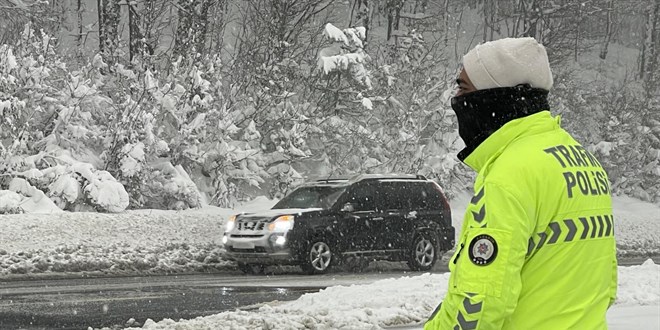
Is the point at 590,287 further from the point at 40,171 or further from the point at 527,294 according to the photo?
the point at 40,171

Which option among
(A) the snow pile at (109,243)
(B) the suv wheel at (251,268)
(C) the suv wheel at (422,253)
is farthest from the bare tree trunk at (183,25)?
(C) the suv wheel at (422,253)

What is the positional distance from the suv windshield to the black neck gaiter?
1504 centimetres

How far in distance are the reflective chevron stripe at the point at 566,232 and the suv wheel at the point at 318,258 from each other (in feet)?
47.6

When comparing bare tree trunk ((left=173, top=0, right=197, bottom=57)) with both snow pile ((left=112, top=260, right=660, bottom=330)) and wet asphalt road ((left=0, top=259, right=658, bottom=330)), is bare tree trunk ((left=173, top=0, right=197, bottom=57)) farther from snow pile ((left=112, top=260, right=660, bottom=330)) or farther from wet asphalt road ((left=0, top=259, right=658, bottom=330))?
snow pile ((left=112, top=260, right=660, bottom=330))

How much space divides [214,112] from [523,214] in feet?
73.6

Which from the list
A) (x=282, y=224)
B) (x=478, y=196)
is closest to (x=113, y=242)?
(x=282, y=224)

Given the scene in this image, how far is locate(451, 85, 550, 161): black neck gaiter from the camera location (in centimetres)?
296

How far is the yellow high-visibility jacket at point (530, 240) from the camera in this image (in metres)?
2.69

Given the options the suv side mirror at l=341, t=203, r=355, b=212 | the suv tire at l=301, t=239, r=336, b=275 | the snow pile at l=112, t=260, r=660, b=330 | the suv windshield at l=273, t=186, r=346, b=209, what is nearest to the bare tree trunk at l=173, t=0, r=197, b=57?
the suv windshield at l=273, t=186, r=346, b=209

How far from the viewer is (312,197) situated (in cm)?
1852

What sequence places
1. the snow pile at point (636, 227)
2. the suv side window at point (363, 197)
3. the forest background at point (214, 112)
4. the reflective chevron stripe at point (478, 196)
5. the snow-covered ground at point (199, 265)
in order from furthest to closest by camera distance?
the snow pile at point (636, 227), the forest background at point (214, 112), the suv side window at point (363, 197), the snow-covered ground at point (199, 265), the reflective chevron stripe at point (478, 196)

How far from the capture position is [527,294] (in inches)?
110

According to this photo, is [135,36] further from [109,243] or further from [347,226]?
[347,226]

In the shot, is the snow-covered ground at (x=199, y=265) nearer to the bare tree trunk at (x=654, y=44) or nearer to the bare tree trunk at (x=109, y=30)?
the bare tree trunk at (x=109, y=30)
